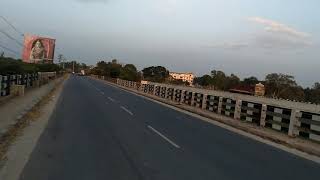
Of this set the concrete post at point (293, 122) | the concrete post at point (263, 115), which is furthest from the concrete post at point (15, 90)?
the concrete post at point (293, 122)

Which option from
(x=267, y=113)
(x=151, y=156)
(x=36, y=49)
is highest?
(x=36, y=49)

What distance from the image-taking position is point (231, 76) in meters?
153

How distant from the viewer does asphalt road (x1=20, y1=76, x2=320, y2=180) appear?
31.4ft

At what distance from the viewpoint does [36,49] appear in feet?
470

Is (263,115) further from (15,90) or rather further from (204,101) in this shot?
(15,90)

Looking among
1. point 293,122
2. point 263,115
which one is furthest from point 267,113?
point 293,122

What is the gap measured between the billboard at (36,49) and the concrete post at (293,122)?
411 ft

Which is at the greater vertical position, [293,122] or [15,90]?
[293,122]

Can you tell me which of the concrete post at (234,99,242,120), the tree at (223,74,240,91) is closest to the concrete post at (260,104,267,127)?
the concrete post at (234,99,242,120)

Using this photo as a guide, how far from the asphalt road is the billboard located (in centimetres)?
12722

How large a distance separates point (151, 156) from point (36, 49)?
136m

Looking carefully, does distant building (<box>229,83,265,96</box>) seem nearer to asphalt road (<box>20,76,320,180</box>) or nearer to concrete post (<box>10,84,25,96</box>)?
concrete post (<box>10,84,25,96</box>)

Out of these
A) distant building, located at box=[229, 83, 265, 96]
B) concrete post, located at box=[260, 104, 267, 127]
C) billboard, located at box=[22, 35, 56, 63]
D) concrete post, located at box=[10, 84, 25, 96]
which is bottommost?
distant building, located at box=[229, 83, 265, 96]

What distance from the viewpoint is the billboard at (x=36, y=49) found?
141 m
